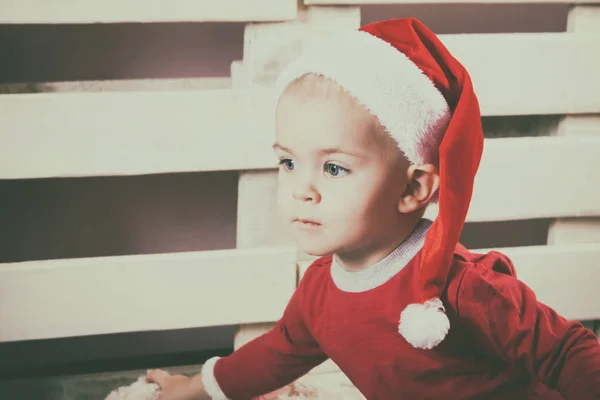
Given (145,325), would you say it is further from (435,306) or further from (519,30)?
(519,30)

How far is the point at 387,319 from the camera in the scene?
81 centimetres

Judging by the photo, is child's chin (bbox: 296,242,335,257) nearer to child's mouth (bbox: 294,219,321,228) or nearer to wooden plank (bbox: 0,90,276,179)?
child's mouth (bbox: 294,219,321,228)

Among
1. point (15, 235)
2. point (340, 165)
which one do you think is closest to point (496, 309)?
point (340, 165)

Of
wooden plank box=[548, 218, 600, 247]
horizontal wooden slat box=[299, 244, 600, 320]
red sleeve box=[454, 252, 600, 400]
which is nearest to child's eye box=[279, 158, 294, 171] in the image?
red sleeve box=[454, 252, 600, 400]

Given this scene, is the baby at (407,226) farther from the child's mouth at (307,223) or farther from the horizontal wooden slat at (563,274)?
the horizontal wooden slat at (563,274)

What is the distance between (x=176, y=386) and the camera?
1.04 metres

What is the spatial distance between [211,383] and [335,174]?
0.39 meters

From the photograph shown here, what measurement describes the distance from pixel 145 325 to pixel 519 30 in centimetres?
83

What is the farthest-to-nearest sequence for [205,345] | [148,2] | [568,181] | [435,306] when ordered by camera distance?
[205,345]
[568,181]
[148,2]
[435,306]

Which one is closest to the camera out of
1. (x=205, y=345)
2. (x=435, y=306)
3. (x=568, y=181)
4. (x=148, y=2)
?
(x=435, y=306)

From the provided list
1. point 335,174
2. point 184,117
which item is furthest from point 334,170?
point 184,117

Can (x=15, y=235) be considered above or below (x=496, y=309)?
above

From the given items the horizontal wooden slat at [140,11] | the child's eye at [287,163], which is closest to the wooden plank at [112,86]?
the horizontal wooden slat at [140,11]

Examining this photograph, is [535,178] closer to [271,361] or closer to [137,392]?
[271,361]
